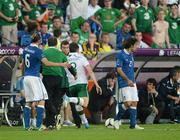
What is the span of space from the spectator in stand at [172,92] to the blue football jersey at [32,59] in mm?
5806

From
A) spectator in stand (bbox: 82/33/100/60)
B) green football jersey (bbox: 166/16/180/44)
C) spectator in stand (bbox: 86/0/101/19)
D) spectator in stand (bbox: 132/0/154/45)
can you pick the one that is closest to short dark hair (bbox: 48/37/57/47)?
spectator in stand (bbox: 82/33/100/60)

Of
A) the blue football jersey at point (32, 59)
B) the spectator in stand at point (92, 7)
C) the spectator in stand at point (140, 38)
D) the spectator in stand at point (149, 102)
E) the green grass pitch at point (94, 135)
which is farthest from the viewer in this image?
the spectator in stand at point (92, 7)

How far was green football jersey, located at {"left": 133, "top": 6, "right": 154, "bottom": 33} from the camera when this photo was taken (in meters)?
27.3

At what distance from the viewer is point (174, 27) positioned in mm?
27688

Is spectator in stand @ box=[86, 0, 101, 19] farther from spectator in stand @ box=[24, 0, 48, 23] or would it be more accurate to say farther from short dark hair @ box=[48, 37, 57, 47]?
short dark hair @ box=[48, 37, 57, 47]

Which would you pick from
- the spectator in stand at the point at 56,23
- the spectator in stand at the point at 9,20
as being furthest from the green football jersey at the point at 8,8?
the spectator in stand at the point at 56,23

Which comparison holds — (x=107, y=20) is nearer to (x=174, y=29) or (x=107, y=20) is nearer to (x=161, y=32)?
(x=161, y=32)

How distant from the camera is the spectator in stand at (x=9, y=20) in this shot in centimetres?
2531

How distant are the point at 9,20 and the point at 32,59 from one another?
673cm

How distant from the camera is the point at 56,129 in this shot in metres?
19.6

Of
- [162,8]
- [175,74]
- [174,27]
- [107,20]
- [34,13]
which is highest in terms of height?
[162,8]

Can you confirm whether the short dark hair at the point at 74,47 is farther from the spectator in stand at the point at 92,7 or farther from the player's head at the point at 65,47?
the spectator in stand at the point at 92,7

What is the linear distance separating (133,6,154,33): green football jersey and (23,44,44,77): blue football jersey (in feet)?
29.6

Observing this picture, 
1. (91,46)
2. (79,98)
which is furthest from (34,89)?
(91,46)
